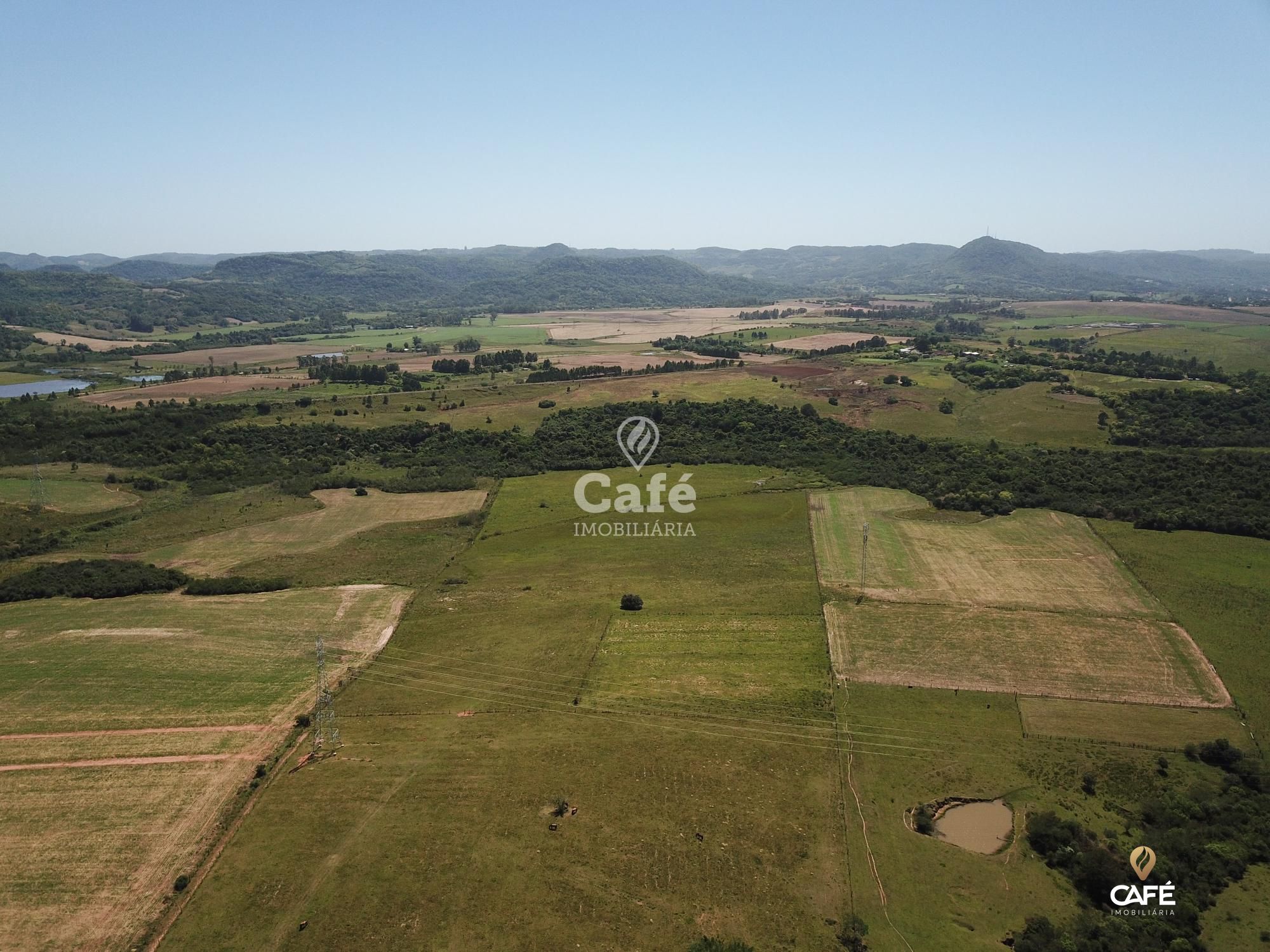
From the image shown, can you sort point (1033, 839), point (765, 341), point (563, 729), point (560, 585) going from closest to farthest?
point (1033, 839), point (563, 729), point (560, 585), point (765, 341)

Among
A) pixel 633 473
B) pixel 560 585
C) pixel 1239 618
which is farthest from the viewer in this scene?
pixel 633 473

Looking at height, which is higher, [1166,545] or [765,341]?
[765,341]

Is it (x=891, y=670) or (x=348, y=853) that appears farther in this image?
(x=891, y=670)

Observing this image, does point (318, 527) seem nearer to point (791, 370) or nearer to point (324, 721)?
point (324, 721)

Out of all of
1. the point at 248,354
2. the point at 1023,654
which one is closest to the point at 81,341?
the point at 248,354

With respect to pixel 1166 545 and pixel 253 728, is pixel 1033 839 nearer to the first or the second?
pixel 253 728

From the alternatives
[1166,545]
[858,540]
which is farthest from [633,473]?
[1166,545]

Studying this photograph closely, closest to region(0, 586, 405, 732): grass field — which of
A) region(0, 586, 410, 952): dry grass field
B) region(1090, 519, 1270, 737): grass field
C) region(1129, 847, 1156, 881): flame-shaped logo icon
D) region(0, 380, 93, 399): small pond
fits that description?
region(0, 586, 410, 952): dry grass field

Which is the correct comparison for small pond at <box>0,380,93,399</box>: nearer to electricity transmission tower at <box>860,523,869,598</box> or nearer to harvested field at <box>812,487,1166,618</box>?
harvested field at <box>812,487,1166,618</box>
